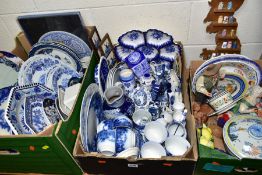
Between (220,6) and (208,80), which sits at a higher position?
(220,6)

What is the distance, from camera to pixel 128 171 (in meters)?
0.85

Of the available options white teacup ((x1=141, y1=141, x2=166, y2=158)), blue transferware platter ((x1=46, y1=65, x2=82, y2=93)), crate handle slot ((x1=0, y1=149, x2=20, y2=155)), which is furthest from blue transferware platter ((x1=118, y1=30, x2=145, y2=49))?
crate handle slot ((x1=0, y1=149, x2=20, y2=155))

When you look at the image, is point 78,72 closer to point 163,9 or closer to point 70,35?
point 70,35

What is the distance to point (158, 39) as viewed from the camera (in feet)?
3.55

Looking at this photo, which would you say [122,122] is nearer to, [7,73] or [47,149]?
[47,149]

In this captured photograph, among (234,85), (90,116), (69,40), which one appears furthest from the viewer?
(69,40)

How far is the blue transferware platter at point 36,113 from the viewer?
0.89 metres

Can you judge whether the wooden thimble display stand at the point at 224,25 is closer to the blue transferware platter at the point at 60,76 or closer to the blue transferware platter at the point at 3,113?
the blue transferware platter at the point at 60,76

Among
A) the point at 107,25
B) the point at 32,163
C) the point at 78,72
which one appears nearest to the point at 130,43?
the point at 107,25

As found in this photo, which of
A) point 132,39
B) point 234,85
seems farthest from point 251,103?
point 132,39

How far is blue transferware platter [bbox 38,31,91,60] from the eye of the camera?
3.71 ft

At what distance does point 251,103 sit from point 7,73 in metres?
1.12

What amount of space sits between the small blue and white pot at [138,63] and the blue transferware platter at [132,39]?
88mm

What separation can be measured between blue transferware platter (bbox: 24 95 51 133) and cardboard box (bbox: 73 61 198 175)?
0.18 meters
